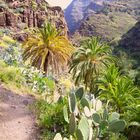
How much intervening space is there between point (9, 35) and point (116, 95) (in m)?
46.7

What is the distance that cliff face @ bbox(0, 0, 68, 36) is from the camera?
230 ft

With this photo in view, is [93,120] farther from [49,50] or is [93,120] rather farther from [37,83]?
[49,50]

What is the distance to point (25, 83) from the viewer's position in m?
20.3

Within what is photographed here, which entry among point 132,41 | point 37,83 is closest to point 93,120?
point 37,83

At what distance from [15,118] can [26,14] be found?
6462cm

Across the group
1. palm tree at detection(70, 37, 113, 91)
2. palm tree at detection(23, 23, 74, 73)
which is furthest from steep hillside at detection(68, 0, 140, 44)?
palm tree at detection(23, 23, 74, 73)

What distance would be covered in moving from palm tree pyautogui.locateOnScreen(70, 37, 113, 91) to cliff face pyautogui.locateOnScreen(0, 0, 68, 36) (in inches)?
1629

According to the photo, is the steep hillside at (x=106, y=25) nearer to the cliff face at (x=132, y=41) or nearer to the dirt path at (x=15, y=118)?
the cliff face at (x=132, y=41)

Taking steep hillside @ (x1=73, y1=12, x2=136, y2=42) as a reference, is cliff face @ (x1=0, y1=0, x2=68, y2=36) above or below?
above

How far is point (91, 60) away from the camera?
29469 millimetres

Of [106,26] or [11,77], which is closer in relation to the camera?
[11,77]

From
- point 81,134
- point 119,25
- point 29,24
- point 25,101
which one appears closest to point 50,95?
point 25,101

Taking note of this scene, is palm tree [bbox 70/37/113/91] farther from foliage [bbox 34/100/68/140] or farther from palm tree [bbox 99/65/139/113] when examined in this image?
foliage [bbox 34/100/68/140]

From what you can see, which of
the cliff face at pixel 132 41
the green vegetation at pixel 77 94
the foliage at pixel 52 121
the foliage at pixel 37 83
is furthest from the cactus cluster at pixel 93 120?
the cliff face at pixel 132 41
